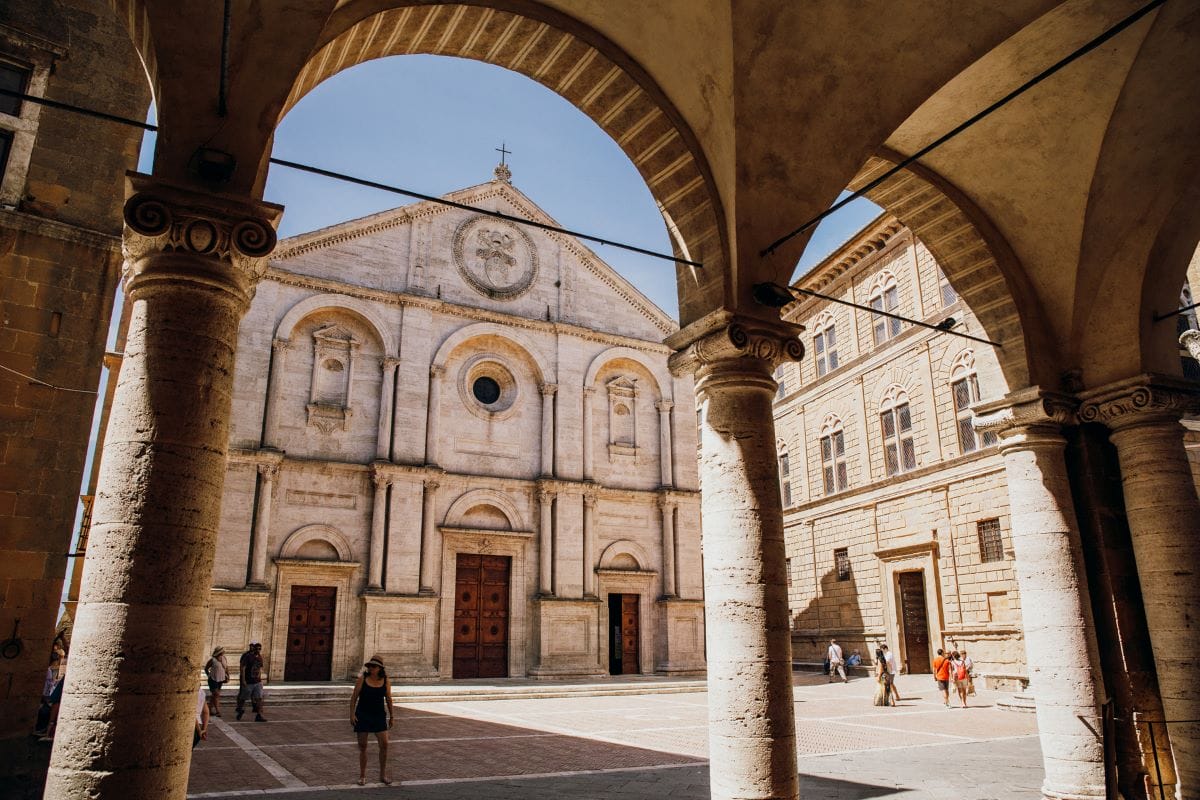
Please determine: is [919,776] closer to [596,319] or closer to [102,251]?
[102,251]

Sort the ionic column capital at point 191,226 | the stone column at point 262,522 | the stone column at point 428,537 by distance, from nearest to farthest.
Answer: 1. the ionic column capital at point 191,226
2. the stone column at point 262,522
3. the stone column at point 428,537

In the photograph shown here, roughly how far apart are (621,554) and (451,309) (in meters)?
9.44

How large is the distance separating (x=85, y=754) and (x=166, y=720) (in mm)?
347

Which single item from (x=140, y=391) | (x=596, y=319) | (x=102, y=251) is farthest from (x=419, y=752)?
(x=596, y=319)

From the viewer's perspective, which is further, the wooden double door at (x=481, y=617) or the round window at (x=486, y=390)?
the round window at (x=486, y=390)

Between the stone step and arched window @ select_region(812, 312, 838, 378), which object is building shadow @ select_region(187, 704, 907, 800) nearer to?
the stone step

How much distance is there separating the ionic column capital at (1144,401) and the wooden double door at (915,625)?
1710 centimetres

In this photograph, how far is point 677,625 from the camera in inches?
993

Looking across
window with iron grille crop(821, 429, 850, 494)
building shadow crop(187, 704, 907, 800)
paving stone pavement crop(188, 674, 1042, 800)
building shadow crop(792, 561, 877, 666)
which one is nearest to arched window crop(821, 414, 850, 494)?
window with iron grille crop(821, 429, 850, 494)

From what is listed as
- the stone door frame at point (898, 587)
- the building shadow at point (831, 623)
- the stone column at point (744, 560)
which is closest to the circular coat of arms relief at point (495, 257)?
the stone door frame at point (898, 587)

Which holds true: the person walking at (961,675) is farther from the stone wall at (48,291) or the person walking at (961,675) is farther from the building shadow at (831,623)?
the stone wall at (48,291)

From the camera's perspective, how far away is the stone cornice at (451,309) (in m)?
23.1

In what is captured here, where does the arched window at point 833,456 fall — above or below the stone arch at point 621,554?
above

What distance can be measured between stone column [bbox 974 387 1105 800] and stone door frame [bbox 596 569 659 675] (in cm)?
1755
